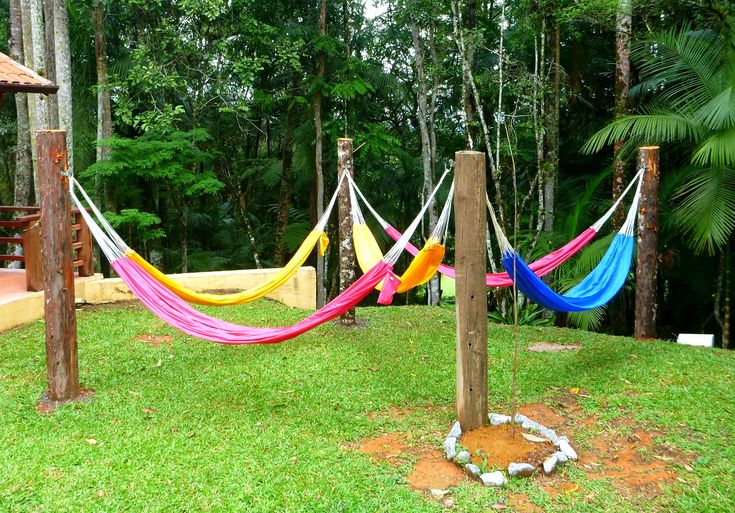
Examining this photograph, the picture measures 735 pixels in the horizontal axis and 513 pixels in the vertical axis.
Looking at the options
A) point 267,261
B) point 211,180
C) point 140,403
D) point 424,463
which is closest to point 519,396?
point 424,463

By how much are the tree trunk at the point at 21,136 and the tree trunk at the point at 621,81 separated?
234 inches

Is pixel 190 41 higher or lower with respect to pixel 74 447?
higher

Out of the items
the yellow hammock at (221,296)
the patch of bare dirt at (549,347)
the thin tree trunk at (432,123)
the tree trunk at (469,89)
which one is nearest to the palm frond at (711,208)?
the patch of bare dirt at (549,347)

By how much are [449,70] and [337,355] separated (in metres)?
4.47

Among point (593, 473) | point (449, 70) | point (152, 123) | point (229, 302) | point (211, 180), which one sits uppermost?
point (449, 70)

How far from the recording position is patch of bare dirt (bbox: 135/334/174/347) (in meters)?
4.47

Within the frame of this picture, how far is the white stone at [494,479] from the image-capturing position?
254 cm

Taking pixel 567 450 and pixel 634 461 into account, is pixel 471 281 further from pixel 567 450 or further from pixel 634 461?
pixel 634 461

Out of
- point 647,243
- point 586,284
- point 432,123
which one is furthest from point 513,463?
point 432,123

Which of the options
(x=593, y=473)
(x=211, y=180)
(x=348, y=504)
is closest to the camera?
(x=348, y=504)

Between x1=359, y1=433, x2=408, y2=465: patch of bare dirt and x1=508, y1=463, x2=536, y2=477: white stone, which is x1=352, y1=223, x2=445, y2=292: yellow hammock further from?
x1=508, y1=463, x2=536, y2=477: white stone

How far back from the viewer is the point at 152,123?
6.85 m

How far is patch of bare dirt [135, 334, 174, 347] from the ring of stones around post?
2365 mm

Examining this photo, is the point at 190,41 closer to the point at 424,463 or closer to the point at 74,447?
the point at 74,447
